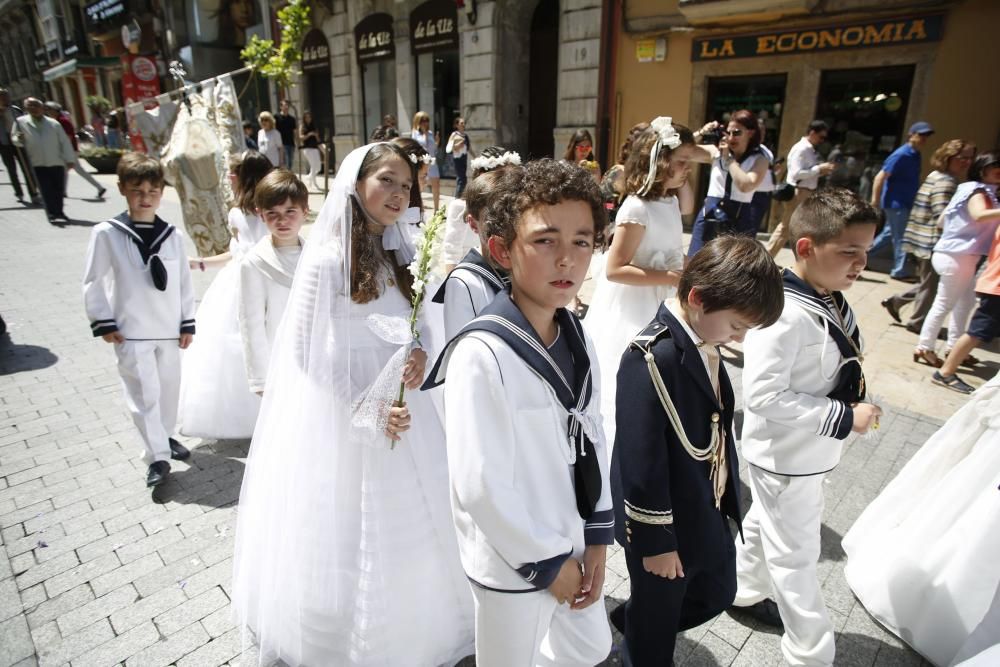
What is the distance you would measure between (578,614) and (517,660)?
0.24 metres

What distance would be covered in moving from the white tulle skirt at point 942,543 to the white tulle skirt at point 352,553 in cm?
194

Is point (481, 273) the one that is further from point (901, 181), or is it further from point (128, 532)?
point (901, 181)

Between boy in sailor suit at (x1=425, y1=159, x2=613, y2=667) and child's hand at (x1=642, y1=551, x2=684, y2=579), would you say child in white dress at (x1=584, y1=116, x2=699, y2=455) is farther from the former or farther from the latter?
boy in sailor suit at (x1=425, y1=159, x2=613, y2=667)

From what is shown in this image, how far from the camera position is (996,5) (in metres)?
8.05

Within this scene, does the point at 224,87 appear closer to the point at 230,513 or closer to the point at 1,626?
the point at 230,513

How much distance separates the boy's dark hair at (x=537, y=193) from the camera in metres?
1.51

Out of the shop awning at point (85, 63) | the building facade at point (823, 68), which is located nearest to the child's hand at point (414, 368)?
the building facade at point (823, 68)

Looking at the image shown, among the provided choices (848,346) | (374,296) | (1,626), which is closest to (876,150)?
(848,346)

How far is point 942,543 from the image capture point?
2342 mm

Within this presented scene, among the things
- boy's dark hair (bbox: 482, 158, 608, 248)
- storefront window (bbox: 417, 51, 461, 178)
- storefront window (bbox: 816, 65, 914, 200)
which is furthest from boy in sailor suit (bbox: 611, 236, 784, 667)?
storefront window (bbox: 417, 51, 461, 178)

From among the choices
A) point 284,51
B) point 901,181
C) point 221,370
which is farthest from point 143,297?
point 284,51

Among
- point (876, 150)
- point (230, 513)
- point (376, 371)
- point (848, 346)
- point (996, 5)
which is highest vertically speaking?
point (996, 5)

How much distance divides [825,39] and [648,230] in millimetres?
8787

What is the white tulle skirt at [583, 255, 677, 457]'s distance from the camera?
3.57 m
